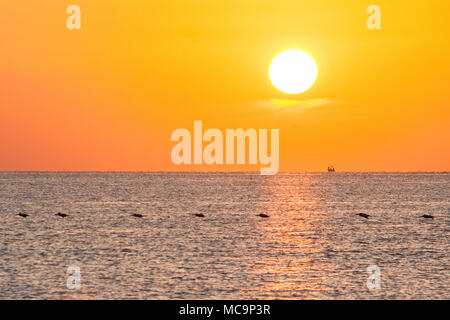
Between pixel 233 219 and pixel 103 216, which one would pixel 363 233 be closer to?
pixel 233 219

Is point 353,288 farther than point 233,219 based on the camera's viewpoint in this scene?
No

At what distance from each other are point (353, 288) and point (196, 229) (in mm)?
42536

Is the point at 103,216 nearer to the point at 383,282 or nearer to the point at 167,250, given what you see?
the point at 167,250

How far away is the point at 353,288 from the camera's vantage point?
41938mm

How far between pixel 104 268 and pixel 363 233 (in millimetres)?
38191

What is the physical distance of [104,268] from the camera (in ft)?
161
